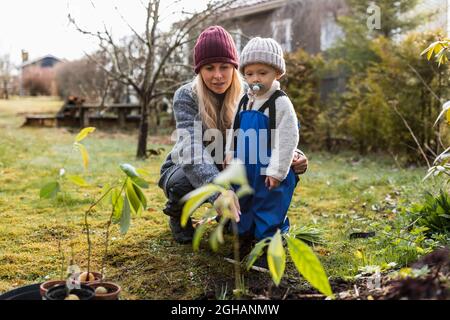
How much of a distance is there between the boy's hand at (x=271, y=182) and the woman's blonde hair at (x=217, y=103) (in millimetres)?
571

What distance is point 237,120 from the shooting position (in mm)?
2537

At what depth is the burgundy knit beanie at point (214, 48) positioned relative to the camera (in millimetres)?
2598

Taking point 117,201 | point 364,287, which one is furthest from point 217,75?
point 364,287

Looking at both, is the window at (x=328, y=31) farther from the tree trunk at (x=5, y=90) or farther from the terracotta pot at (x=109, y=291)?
the tree trunk at (x=5, y=90)

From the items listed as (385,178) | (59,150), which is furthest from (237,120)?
(59,150)

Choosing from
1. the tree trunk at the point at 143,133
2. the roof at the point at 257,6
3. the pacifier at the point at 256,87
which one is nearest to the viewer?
the pacifier at the point at 256,87

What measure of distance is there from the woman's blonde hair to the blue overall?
0.99 ft

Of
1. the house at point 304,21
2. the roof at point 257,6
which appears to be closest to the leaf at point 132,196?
the house at point 304,21

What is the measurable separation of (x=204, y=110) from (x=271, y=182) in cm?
66

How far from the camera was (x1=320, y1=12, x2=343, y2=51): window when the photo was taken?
1277 centimetres

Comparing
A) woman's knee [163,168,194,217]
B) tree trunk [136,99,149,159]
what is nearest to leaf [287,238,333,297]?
woman's knee [163,168,194,217]

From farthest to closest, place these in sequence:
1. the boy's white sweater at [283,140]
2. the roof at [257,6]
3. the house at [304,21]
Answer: the roof at [257,6], the house at [304,21], the boy's white sweater at [283,140]

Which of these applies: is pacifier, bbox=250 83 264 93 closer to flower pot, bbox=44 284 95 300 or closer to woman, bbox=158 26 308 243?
woman, bbox=158 26 308 243
